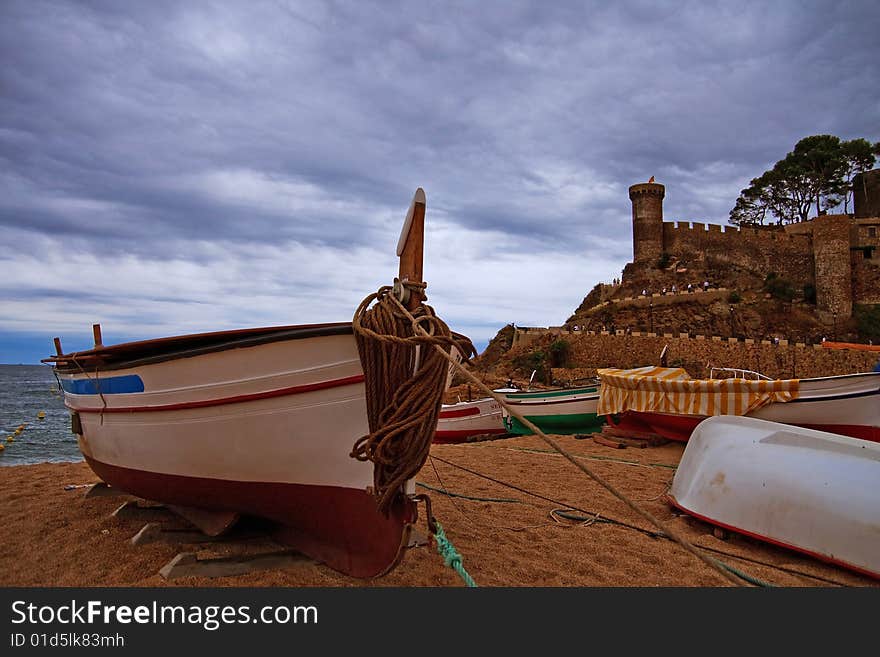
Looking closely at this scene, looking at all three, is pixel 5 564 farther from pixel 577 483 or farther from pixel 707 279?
pixel 707 279

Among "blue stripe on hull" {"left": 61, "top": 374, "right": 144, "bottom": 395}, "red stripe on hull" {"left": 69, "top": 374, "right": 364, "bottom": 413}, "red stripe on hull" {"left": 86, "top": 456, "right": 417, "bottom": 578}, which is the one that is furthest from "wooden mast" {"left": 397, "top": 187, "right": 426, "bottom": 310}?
"blue stripe on hull" {"left": 61, "top": 374, "right": 144, "bottom": 395}

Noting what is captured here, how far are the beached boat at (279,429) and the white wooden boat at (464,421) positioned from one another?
32.1 feet

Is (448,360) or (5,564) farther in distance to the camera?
(5,564)

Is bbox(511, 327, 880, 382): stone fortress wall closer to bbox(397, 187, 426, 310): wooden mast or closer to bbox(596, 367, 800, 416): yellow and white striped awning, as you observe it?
bbox(596, 367, 800, 416): yellow and white striped awning

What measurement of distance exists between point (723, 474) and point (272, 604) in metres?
4.03

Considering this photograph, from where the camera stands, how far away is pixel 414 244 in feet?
10.4

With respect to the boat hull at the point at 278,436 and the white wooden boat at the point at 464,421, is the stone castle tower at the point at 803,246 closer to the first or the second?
the white wooden boat at the point at 464,421

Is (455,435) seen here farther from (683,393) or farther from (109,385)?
(109,385)

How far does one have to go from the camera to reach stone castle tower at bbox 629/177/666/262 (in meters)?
42.6

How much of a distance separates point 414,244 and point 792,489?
11.5 feet

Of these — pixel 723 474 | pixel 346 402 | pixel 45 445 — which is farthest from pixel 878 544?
pixel 45 445

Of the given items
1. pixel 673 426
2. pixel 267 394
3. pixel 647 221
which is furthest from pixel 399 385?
pixel 647 221

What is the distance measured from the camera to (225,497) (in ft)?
12.6

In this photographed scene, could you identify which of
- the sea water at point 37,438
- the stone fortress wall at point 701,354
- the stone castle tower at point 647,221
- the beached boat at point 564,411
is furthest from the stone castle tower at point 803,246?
the sea water at point 37,438
